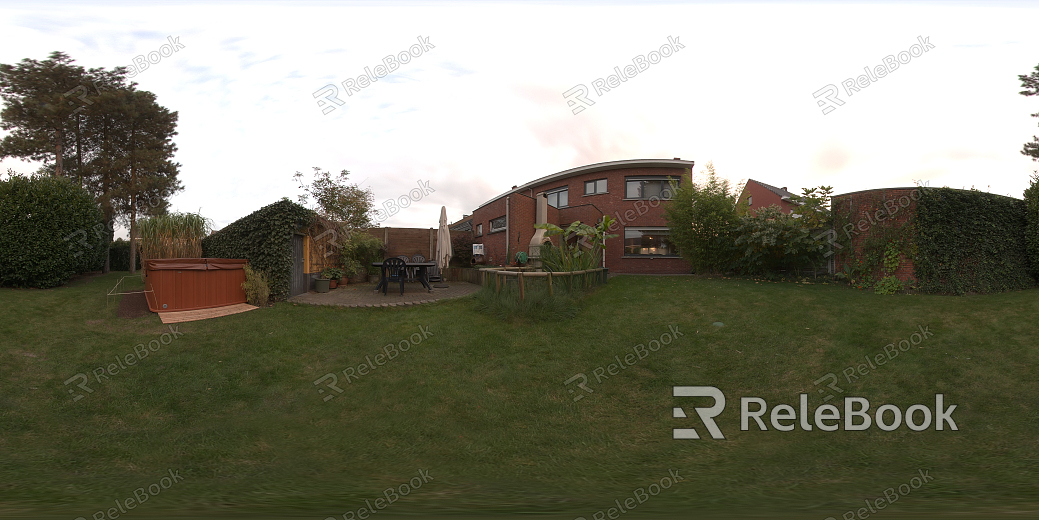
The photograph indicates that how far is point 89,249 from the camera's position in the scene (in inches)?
493

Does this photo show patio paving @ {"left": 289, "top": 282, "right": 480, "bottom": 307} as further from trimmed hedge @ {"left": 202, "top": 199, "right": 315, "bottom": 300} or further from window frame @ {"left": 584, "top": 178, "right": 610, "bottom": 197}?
window frame @ {"left": 584, "top": 178, "right": 610, "bottom": 197}

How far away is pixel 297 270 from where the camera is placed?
465 inches

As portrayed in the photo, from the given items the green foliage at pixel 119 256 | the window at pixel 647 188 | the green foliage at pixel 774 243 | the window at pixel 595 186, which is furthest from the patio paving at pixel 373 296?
the green foliage at pixel 119 256

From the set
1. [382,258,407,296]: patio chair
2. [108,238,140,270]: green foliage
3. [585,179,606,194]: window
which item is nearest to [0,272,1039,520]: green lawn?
[382,258,407,296]: patio chair

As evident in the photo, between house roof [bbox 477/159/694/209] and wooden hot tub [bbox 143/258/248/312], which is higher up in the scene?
house roof [bbox 477/159/694/209]

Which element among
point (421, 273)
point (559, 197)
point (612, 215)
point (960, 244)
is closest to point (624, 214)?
point (612, 215)

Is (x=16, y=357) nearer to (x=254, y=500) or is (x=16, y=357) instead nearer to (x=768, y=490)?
(x=254, y=500)

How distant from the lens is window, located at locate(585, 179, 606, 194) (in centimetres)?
2156

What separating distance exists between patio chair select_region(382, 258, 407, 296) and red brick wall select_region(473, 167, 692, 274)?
7.19 meters

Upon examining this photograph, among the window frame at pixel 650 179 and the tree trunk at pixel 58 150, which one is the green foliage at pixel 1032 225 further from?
the tree trunk at pixel 58 150

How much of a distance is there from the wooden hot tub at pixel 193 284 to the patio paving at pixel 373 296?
1551mm

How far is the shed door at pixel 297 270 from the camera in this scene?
1137cm

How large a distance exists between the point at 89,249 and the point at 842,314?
21.1 meters

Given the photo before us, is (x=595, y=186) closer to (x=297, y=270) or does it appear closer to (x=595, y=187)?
(x=595, y=187)
